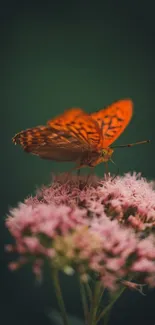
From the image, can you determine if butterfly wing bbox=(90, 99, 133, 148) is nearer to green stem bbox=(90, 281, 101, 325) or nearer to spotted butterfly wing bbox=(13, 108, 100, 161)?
spotted butterfly wing bbox=(13, 108, 100, 161)

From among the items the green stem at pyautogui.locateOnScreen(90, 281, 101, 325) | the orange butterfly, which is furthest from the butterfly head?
the green stem at pyautogui.locateOnScreen(90, 281, 101, 325)

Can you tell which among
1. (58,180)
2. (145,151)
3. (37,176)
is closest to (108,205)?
(58,180)

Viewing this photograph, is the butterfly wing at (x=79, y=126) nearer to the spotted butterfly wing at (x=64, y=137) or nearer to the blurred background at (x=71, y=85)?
the spotted butterfly wing at (x=64, y=137)

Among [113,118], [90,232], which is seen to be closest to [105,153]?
[113,118]

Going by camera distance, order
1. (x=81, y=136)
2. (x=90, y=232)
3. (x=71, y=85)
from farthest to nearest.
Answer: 1. (x=71, y=85)
2. (x=81, y=136)
3. (x=90, y=232)

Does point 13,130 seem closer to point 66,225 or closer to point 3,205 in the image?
point 3,205

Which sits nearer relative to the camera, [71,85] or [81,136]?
[81,136]

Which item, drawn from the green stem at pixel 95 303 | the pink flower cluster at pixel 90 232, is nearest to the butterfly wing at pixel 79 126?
the pink flower cluster at pixel 90 232

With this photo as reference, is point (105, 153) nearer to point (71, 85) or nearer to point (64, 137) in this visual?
point (64, 137)
